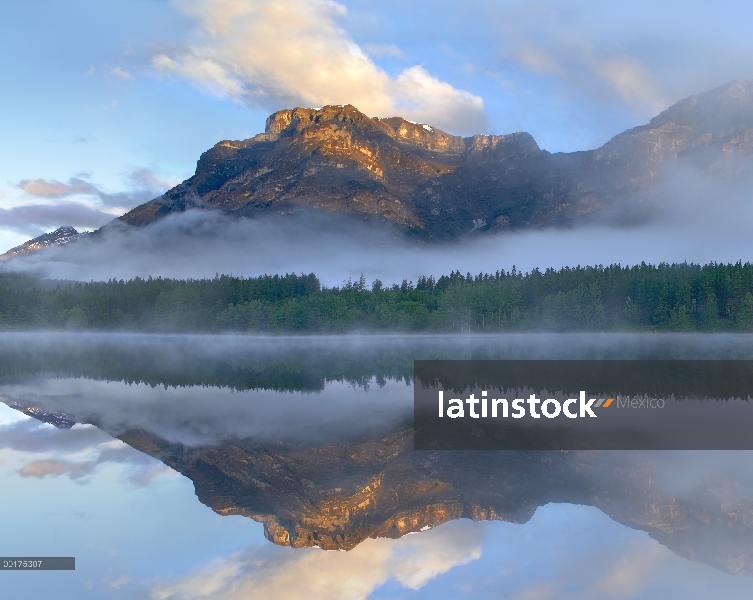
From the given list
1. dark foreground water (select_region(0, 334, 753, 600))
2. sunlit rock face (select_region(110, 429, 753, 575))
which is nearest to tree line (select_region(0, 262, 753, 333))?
dark foreground water (select_region(0, 334, 753, 600))

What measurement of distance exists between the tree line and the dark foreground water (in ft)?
325

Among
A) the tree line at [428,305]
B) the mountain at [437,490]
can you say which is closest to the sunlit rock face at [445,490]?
the mountain at [437,490]

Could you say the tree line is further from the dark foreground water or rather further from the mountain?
the mountain

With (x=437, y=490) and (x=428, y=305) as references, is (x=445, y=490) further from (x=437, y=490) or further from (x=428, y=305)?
(x=428, y=305)

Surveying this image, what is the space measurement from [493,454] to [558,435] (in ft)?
12.2

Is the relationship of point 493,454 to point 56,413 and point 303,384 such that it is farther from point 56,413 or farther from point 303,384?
point 303,384

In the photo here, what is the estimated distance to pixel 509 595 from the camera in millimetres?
9516

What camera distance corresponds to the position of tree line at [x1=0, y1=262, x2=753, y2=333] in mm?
108062

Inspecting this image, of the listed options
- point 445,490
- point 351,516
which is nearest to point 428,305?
point 445,490

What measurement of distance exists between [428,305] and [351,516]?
127 metres

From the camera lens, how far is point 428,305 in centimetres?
13900

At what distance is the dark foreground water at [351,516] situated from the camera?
986 cm

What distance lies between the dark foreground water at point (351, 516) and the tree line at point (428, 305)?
325 ft

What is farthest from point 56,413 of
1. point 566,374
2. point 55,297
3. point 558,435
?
point 55,297
